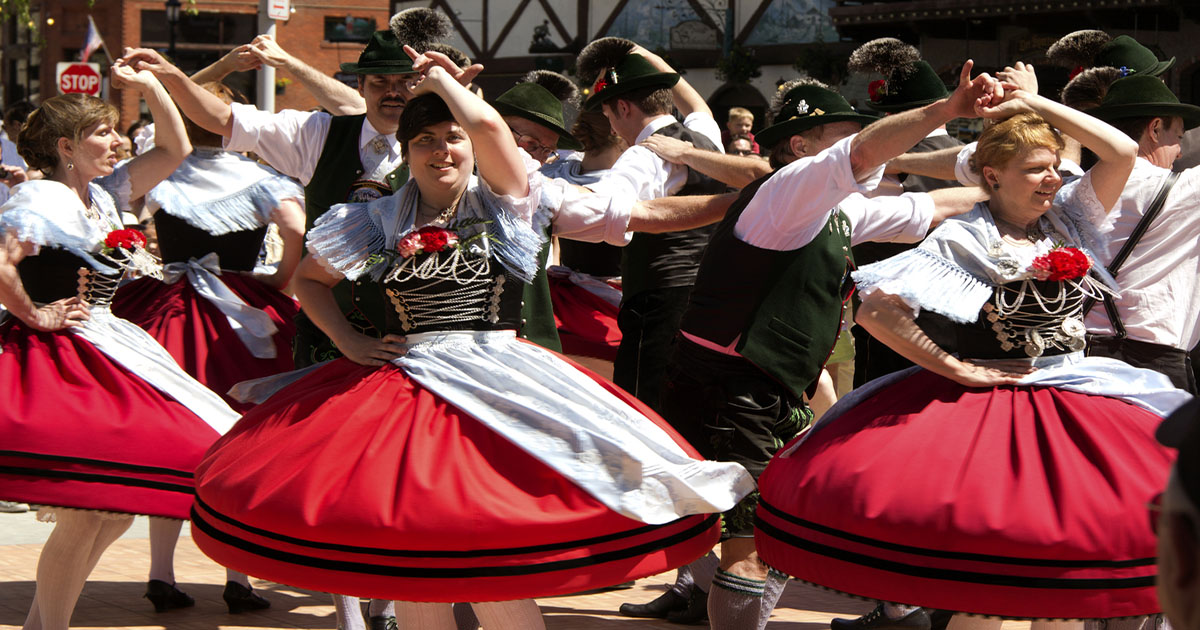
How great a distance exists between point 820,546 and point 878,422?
412 mm

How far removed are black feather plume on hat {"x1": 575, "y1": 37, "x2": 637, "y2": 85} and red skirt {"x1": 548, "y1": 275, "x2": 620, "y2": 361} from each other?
1047mm

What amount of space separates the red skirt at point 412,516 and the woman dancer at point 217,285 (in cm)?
196

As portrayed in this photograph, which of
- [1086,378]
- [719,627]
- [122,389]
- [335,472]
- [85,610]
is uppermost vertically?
[1086,378]

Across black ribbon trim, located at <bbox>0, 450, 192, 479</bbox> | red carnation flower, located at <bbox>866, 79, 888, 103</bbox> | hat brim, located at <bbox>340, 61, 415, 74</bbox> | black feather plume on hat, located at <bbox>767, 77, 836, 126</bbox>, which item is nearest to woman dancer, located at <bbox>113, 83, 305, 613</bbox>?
hat brim, located at <bbox>340, 61, 415, 74</bbox>

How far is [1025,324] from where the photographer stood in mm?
3881

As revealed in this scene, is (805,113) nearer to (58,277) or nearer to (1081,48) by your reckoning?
(1081,48)

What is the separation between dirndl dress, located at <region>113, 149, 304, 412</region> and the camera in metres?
5.65

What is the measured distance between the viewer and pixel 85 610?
564 cm

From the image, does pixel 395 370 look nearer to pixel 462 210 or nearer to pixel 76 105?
pixel 462 210

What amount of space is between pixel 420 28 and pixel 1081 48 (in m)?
2.90

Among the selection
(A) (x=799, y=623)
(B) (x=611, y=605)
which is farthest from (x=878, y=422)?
(B) (x=611, y=605)

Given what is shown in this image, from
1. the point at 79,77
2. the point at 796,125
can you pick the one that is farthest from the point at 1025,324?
the point at 79,77

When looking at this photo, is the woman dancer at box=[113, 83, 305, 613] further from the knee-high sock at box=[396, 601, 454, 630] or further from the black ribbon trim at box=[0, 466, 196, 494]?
the knee-high sock at box=[396, 601, 454, 630]

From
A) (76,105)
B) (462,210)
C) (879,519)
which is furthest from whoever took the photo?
(76,105)
